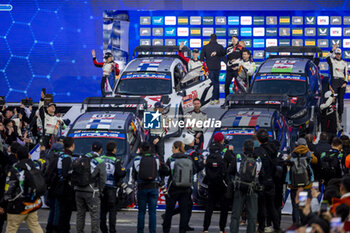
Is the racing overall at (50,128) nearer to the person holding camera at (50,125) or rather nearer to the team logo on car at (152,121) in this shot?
the person holding camera at (50,125)

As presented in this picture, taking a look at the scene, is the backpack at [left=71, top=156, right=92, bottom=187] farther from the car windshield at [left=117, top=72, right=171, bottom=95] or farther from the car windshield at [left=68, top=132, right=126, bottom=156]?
the car windshield at [left=117, top=72, right=171, bottom=95]

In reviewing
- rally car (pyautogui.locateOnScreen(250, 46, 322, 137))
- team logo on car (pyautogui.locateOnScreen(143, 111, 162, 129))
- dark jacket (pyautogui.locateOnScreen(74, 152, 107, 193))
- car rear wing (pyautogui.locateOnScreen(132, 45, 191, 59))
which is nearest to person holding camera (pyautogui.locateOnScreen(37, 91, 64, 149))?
team logo on car (pyautogui.locateOnScreen(143, 111, 162, 129))

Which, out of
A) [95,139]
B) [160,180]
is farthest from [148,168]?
[95,139]

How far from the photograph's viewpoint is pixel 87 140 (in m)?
17.3

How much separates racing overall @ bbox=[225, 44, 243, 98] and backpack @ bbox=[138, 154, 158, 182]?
1032 cm

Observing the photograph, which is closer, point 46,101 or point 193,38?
point 46,101

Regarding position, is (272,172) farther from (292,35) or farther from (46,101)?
(292,35)

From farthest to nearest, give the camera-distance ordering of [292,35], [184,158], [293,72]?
[292,35] → [293,72] → [184,158]

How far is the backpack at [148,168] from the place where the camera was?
13227 mm

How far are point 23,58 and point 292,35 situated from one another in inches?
342

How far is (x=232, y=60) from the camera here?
77.2 ft

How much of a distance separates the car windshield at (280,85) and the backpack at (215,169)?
753cm

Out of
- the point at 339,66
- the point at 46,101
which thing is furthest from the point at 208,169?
the point at 339,66

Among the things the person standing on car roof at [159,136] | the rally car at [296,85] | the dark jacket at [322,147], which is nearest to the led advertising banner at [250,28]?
the rally car at [296,85]
